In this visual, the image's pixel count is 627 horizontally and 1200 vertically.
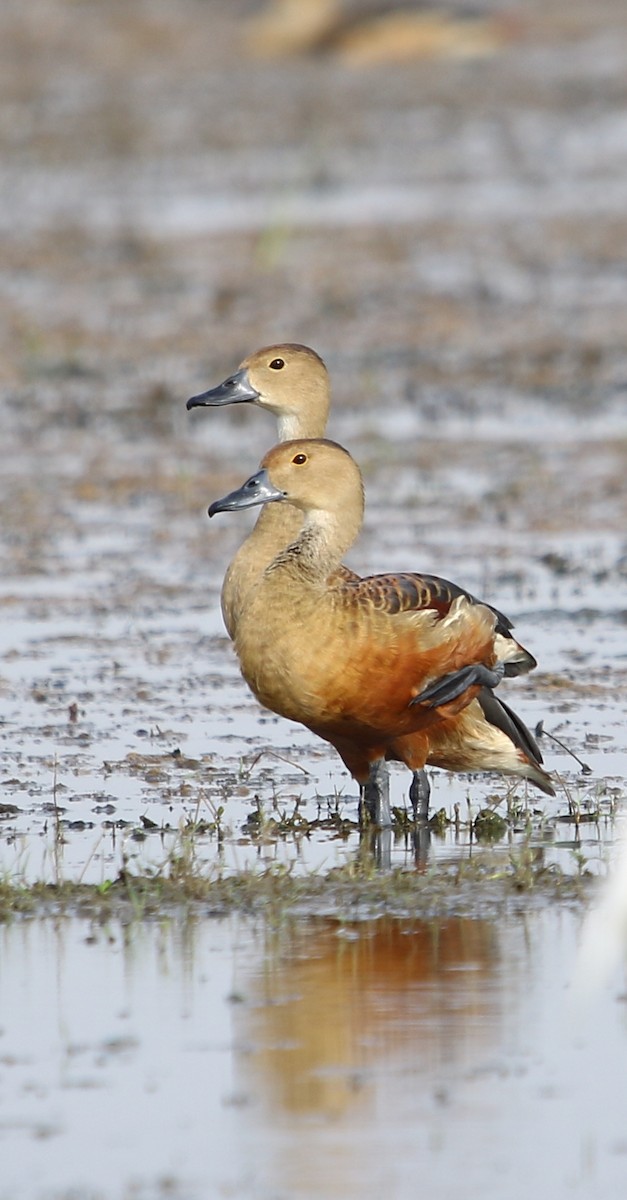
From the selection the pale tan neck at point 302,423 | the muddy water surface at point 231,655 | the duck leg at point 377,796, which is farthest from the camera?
the pale tan neck at point 302,423

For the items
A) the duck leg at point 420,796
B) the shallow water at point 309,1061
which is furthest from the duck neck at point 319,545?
the shallow water at point 309,1061

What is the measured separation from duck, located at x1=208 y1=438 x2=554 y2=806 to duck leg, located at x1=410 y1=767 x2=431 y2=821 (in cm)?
4

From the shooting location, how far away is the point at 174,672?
314 inches

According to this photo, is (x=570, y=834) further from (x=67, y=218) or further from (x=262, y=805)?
(x=67, y=218)

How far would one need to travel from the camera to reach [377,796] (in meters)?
6.28

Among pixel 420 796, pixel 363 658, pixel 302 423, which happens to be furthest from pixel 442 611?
pixel 302 423

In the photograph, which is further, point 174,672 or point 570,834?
point 174,672

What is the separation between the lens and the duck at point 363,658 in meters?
6.01

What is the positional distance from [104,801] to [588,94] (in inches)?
818

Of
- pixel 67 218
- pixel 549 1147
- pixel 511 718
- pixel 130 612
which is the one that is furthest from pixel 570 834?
pixel 67 218

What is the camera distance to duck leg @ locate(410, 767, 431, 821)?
6.32 metres

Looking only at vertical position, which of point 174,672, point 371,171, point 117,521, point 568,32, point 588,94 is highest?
point 568,32

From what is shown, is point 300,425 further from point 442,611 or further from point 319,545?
point 442,611

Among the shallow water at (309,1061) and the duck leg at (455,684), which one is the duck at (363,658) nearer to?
the duck leg at (455,684)
